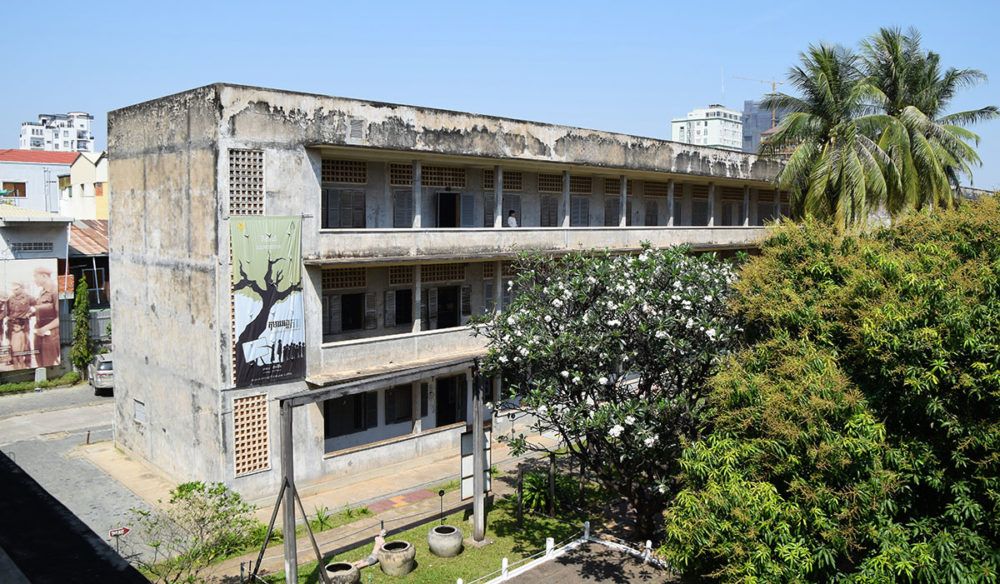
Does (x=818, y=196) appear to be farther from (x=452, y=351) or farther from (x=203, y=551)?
(x=203, y=551)

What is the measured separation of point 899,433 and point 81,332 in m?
27.1

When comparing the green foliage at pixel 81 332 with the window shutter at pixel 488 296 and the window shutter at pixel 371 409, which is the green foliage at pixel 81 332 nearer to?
the window shutter at pixel 371 409

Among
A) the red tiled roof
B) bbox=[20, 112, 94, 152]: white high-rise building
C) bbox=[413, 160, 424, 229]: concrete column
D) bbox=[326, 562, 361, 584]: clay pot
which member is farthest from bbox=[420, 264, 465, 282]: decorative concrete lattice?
bbox=[20, 112, 94, 152]: white high-rise building

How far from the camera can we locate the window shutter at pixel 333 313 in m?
20.5

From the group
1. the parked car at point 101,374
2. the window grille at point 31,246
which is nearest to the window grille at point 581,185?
the parked car at point 101,374

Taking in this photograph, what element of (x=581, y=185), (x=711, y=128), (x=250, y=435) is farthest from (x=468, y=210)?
(x=711, y=128)

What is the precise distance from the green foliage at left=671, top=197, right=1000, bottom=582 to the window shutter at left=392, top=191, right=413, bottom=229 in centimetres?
1192

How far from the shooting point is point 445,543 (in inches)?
591

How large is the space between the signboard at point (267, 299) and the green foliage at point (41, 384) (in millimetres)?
14358

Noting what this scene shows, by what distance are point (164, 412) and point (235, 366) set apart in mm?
3464

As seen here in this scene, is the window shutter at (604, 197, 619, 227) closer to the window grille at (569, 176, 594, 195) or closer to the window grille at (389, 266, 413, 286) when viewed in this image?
the window grille at (569, 176, 594, 195)

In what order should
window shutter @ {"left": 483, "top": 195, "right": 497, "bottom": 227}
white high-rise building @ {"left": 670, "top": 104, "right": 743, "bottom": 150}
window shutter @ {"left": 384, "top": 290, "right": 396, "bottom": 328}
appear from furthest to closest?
white high-rise building @ {"left": 670, "top": 104, "right": 743, "bottom": 150}, window shutter @ {"left": 483, "top": 195, "right": 497, "bottom": 227}, window shutter @ {"left": 384, "top": 290, "right": 396, "bottom": 328}

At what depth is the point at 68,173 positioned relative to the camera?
44.6m

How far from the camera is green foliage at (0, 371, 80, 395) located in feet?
88.7
